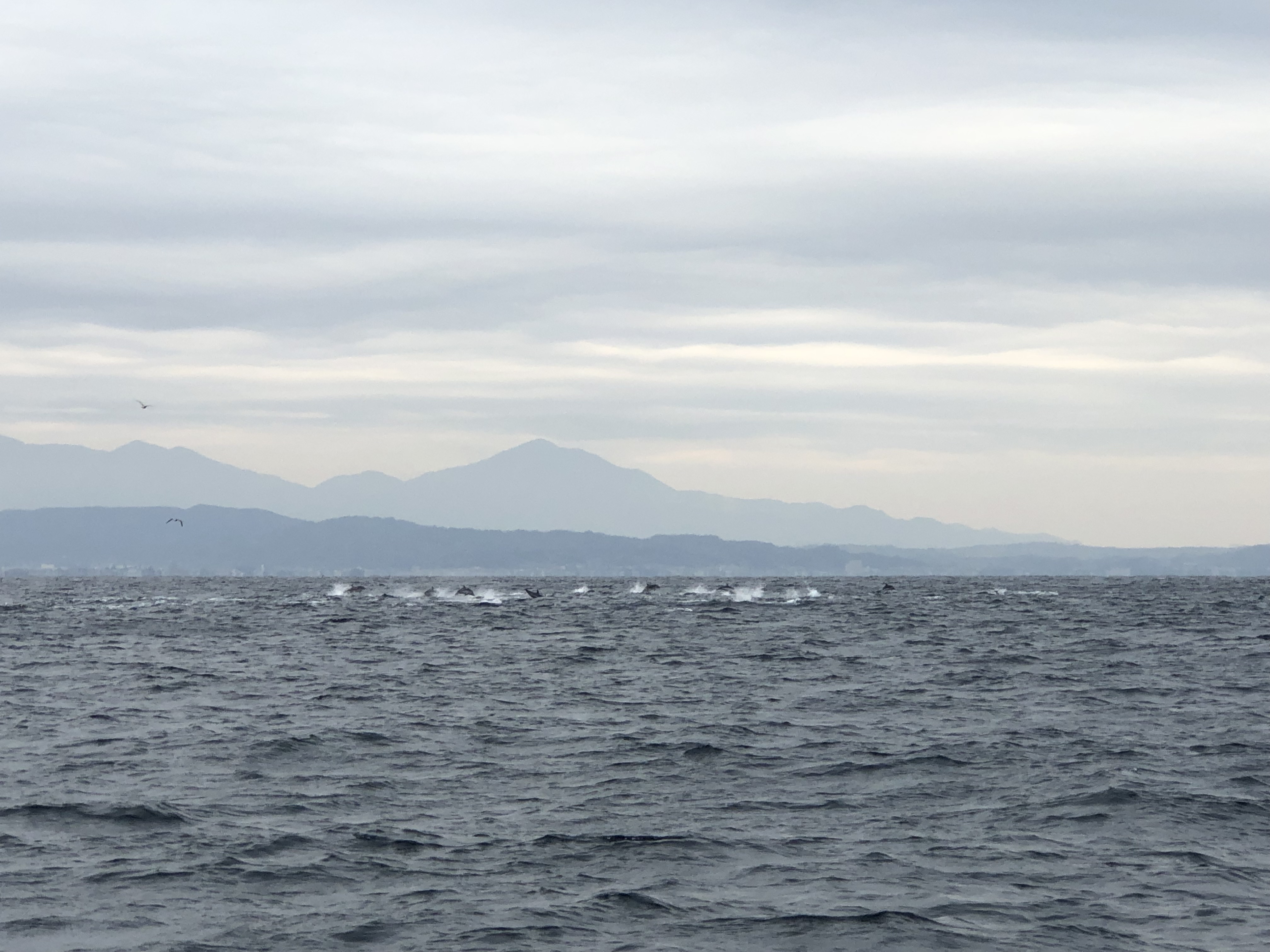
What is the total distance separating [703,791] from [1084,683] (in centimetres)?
2126

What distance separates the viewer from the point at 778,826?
21.0 meters

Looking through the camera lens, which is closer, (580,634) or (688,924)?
(688,924)

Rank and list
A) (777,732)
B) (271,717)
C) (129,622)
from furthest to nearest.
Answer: (129,622), (271,717), (777,732)

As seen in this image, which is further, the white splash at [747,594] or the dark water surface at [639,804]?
the white splash at [747,594]

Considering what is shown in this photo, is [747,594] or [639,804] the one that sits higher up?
[639,804]

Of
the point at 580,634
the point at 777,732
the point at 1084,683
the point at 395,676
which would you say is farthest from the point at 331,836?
the point at 580,634

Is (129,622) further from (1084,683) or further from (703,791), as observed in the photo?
(703,791)

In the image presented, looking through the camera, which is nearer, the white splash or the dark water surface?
the dark water surface

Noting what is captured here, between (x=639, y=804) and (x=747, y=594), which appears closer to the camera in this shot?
(x=639, y=804)

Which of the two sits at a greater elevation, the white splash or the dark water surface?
the dark water surface

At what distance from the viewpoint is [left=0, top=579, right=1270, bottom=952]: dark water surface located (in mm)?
16062

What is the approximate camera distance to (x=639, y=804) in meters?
22.7

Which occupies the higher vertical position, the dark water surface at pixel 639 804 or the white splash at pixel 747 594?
the dark water surface at pixel 639 804

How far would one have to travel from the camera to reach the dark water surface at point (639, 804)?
632 inches
